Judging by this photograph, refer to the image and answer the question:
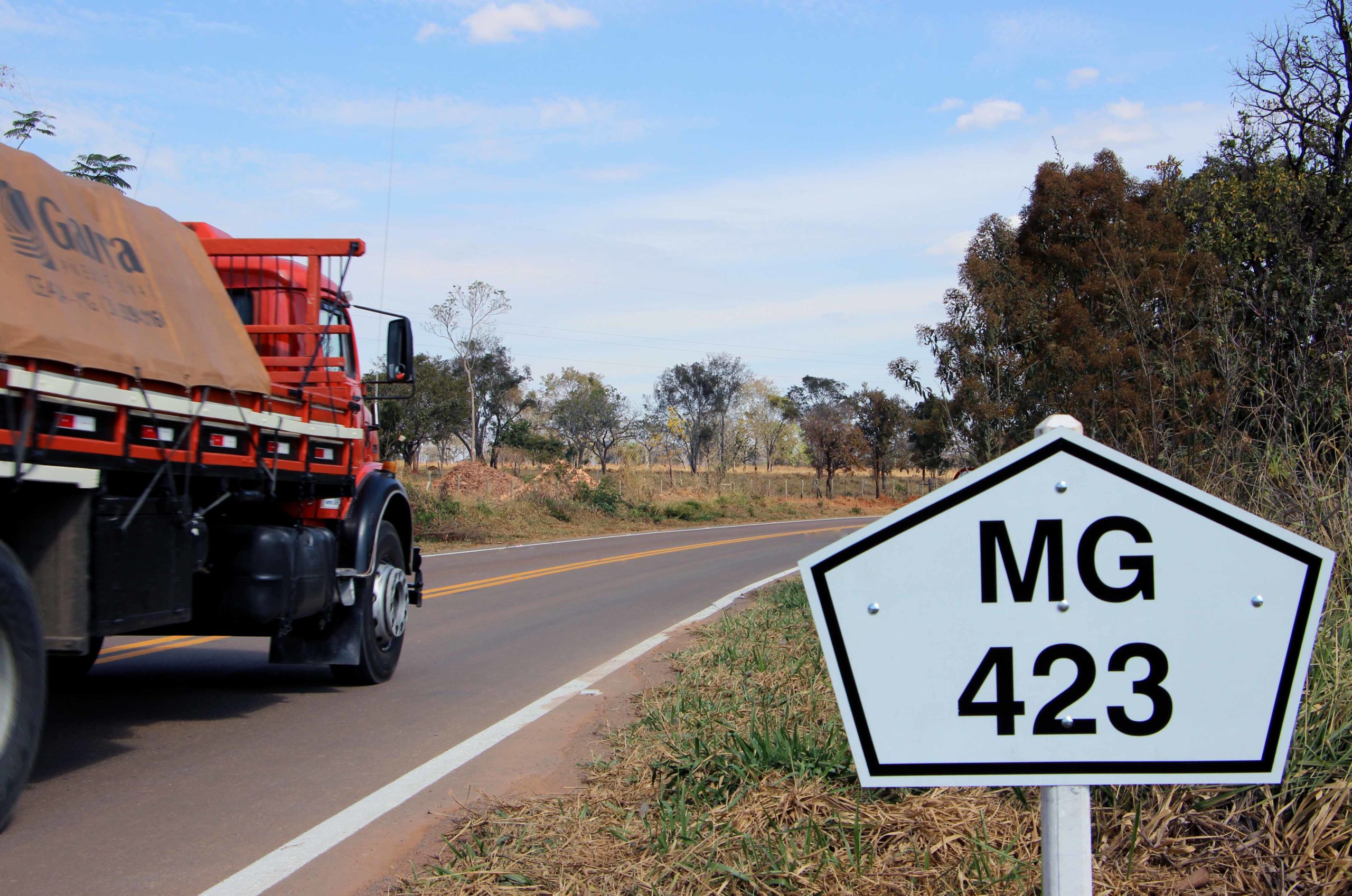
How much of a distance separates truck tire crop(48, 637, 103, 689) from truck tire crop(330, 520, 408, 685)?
168 cm

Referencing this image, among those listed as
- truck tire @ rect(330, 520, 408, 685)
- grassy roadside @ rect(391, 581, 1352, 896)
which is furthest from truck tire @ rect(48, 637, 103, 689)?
grassy roadside @ rect(391, 581, 1352, 896)

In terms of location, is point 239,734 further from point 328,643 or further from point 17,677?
point 17,677

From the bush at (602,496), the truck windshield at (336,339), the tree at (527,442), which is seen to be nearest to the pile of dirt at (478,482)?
the bush at (602,496)

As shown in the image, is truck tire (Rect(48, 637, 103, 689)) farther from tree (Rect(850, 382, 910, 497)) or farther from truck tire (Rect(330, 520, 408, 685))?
tree (Rect(850, 382, 910, 497))

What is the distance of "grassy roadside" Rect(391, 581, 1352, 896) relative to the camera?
10.8 ft

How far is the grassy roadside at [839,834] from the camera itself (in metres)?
3.30

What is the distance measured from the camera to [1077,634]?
1550 mm

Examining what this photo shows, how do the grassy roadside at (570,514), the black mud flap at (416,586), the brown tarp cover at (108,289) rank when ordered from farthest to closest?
the grassy roadside at (570,514)
the black mud flap at (416,586)
the brown tarp cover at (108,289)

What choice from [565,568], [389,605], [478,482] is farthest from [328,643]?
[478,482]

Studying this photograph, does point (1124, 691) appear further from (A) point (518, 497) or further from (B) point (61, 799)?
(A) point (518, 497)

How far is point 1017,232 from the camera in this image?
2384 centimetres

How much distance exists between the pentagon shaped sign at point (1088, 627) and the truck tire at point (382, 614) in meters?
6.38

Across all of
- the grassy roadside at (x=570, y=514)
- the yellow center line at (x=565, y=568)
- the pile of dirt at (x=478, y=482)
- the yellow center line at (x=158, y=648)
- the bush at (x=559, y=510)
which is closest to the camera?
the yellow center line at (x=158, y=648)

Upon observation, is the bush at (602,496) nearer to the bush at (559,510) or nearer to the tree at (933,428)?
the bush at (559,510)
